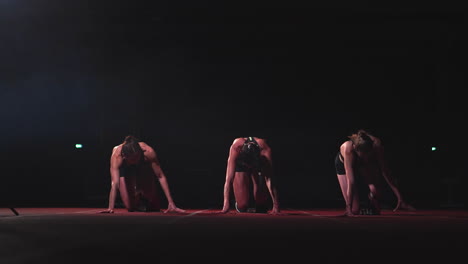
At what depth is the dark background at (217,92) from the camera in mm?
13797

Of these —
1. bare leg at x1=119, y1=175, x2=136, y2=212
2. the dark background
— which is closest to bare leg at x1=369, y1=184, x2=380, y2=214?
bare leg at x1=119, y1=175, x2=136, y2=212

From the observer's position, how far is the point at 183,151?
55.9ft

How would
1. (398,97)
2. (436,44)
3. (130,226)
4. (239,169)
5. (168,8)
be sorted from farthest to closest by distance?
(398,97), (436,44), (168,8), (239,169), (130,226)

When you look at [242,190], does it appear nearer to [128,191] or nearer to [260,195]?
[260,195]

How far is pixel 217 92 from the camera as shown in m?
15.8

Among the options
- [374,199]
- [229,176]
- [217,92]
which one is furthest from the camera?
[217,92]

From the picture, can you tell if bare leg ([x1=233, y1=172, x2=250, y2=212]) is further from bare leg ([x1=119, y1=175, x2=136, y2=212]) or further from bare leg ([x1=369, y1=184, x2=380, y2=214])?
bare leg ([x1=369, y1=184, x2=380, y2=214])

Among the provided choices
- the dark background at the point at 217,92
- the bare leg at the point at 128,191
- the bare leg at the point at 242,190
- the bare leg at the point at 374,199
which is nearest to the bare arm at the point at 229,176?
the bare leg at the point at 242,190

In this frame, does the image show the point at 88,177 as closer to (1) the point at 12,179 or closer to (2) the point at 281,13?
(1) the point at 12,179

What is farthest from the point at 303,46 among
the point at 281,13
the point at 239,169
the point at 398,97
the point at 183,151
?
the point at 239,169

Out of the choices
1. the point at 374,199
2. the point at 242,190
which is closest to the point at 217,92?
the point at 242,190

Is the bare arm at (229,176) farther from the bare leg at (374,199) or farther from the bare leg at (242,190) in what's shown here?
the bare leg at (374,199)

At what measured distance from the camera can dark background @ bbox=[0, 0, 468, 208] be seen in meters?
13.8

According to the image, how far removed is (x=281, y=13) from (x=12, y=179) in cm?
918
